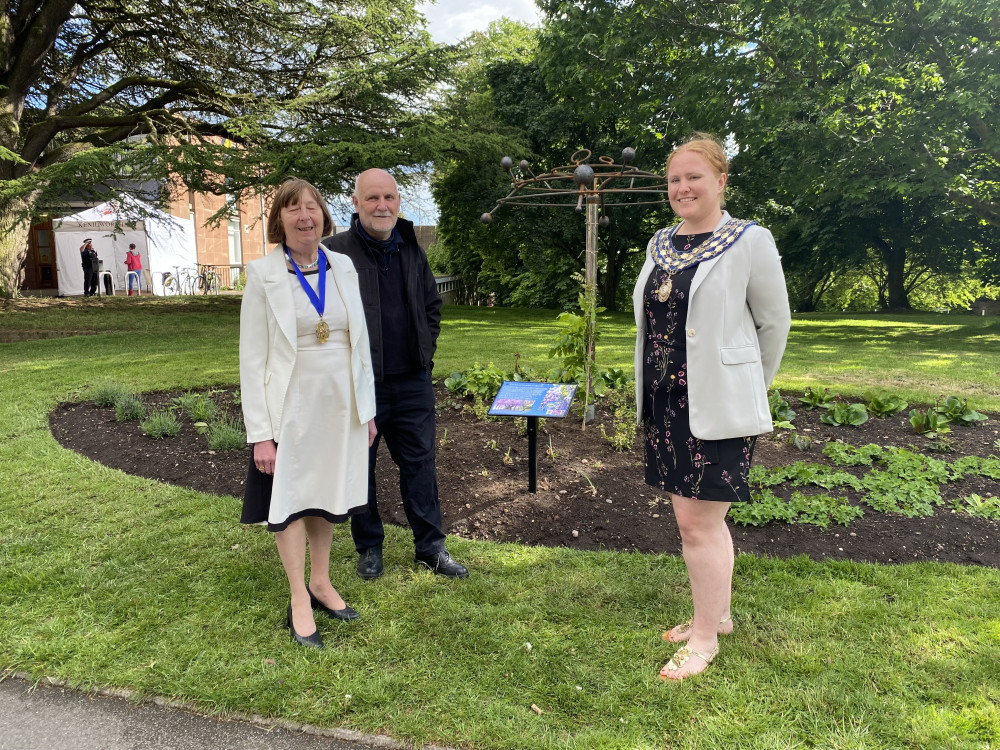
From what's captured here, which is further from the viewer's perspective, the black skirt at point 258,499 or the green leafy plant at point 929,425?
the green leafy plant at point 929,425

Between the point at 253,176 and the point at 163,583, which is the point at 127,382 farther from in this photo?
the point at 253,176

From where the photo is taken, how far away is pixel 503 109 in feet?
72.0

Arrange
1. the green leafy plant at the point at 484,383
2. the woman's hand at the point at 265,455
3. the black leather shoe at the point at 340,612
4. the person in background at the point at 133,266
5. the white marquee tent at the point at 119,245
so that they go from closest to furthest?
the woman's hand at the point at 265,455 < the black leather shoe at the point at 340,612 < the green leafy plant at the point at 484,383 < the white marquee tent at the point at 119,245 < the person in background at the point at 133,266

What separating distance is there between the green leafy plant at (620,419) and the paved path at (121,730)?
10.7 ft

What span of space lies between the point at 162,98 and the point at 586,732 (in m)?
18.5

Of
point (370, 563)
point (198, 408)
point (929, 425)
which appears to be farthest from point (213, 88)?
point (929, 425)

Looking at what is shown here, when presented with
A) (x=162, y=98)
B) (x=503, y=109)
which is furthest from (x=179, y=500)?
(x=503, y=109)

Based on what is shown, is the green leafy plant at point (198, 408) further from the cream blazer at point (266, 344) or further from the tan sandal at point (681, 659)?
the tan sandal at point (681, 659)

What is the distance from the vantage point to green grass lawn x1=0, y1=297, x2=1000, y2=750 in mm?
2213

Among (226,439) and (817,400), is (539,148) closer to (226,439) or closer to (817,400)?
(817,400)

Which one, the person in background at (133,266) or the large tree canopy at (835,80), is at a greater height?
the large tree canopy at (835,80)

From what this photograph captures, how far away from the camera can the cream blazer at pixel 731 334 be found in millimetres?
2232

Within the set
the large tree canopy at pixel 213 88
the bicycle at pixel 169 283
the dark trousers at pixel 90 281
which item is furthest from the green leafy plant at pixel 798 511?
the bicycle at pixel 169 283

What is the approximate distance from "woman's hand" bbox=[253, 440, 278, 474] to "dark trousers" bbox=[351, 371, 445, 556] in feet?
2.10
